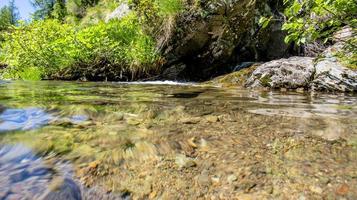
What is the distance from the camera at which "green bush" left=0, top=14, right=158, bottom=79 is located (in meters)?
11.5

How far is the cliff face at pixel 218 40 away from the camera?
1102cm

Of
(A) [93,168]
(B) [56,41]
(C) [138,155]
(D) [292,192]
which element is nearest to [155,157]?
(C) [138,155]

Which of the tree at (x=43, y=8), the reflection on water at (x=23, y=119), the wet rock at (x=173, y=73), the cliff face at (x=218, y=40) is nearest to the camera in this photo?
the reflection on water at (x=23, y=119)

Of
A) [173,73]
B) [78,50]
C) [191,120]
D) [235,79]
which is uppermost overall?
[78,50]

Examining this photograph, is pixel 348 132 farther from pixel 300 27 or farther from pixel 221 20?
pixel 221 20

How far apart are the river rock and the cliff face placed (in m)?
3.30

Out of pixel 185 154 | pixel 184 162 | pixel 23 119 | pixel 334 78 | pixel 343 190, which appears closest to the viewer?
pixel 343 190

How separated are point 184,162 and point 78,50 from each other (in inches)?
403

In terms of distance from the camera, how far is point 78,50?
11.5m

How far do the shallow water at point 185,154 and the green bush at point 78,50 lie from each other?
803 cm

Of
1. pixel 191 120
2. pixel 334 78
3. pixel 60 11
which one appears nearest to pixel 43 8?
pixel 60 11

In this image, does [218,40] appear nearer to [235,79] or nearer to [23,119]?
[235,79]

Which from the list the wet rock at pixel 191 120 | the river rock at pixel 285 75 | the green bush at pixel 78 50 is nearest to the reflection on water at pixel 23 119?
the wet rock at pixel 191 120

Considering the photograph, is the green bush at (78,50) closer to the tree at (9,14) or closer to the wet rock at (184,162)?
the wet rock at (184,162)
